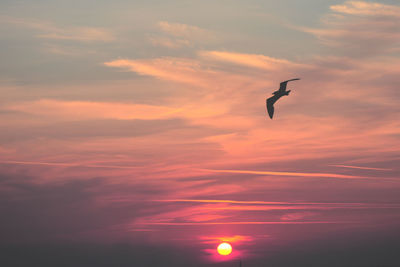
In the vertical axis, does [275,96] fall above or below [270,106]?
above

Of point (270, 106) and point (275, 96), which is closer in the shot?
point (275, 96)

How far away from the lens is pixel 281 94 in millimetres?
50656

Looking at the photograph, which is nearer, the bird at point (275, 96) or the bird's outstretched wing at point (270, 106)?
the bird at point (275, 96)

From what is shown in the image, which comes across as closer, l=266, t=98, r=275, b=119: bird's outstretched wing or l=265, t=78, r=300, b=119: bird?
l=265, t=78, r=300, b=119: bird
